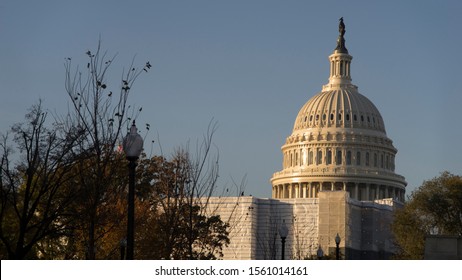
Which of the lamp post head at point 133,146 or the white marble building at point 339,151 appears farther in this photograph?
the white marble building at point 339,151

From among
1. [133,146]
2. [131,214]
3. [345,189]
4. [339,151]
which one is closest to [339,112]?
[339,151]

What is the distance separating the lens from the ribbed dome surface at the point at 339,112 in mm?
186250

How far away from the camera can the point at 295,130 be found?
191250mm

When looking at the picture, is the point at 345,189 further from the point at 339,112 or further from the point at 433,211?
the point at 433,211

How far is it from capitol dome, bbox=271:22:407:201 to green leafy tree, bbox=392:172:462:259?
76852 mm

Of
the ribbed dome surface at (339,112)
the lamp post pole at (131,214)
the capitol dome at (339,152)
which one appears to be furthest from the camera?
the ribbed dome surface at (339,112)

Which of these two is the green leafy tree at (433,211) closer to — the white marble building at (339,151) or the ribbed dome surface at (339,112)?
the white marble building at (339,151)

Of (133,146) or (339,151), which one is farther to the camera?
(339,151)

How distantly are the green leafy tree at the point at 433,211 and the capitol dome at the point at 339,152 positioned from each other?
252 feet

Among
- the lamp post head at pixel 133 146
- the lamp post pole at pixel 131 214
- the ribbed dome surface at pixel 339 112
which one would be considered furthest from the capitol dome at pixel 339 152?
the lamp post pole at pixel 131 214

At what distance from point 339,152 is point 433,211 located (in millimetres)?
85346

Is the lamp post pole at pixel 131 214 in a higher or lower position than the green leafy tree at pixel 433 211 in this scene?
lower

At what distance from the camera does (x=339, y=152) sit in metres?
185
